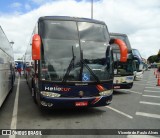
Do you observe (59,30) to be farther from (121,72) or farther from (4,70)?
(121,72)

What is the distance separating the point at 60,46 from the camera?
29.2 feet

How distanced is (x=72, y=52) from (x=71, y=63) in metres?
0.39

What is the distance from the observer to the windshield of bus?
867 cm

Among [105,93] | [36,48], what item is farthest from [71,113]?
[36,48]

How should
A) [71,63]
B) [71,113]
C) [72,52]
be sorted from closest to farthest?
1. [71,63]
2. [72,52]
3. [71,113]

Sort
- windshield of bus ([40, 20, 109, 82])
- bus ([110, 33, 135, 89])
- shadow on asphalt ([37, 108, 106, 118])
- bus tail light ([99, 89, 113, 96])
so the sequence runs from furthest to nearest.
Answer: bus ([110, 33, 135, 89]), shadow on asphalt ([37, 108, 106, 118]), bus tail light ([99, 89, 113, 96]), windshield of bus ([40, 20, 109, 82])

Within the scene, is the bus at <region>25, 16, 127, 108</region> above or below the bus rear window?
below

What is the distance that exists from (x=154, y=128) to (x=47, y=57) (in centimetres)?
387

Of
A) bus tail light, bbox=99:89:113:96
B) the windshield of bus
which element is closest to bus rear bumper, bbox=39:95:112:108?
bus tail light, bbox=99:89:113:96

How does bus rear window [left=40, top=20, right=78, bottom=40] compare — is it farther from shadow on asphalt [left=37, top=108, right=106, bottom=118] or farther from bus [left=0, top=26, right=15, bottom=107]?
shadow on asphalt [left=37, top=108, right=106, bottom=118]

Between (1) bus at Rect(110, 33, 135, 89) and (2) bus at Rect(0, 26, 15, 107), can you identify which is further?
(1) bus at Rect(110, 33, 135, 89)

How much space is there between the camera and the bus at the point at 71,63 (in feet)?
28.1

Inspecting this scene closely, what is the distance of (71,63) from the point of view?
28.8 feet

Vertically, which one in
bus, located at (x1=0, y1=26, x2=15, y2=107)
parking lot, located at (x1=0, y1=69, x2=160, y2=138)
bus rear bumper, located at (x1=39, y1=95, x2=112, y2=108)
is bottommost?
parking lot, located at (x1=0, y1=69, x2=160, y2=138)
